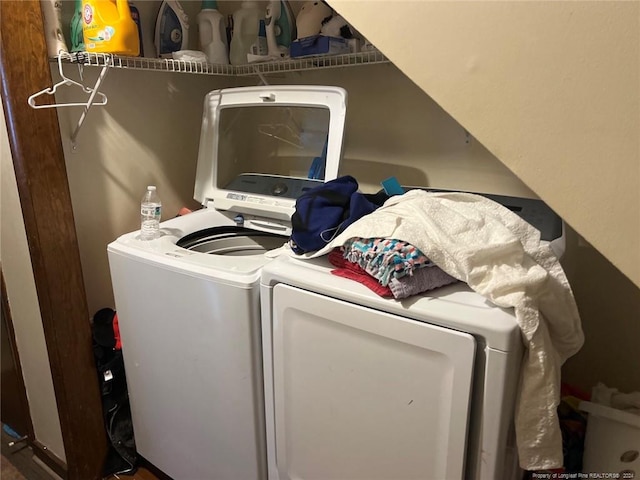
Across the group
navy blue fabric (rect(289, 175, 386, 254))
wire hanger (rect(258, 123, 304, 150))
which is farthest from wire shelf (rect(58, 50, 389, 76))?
navy blue fabric (rect(289, 175, 386, 254))

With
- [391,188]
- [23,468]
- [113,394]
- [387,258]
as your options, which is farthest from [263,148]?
[23,468]

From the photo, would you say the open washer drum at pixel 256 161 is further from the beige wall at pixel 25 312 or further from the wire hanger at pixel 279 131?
the beige wall at pixel 25 312

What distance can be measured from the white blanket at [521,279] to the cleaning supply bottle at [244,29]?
4.61 ft

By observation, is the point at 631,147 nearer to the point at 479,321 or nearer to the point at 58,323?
the point at 479,321

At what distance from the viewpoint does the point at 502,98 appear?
36.7 inches

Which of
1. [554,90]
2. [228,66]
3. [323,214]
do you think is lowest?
[323,214]

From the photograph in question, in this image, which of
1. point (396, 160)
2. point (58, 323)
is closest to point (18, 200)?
point (58, 323)

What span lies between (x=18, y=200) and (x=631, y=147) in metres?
1.86

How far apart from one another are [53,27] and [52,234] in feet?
2.52

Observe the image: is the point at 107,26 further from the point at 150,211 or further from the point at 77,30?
the point at 150,211

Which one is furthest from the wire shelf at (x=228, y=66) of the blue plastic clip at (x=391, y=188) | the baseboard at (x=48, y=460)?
the baseboard at (x=48, y=460)

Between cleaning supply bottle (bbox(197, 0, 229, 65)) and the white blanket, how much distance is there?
141 cm

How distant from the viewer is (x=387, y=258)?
1.11 m

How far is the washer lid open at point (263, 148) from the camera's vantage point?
1.78 meters
